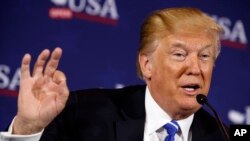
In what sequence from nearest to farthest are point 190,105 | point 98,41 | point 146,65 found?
point 190,105 < point 146,65 < point 98,41

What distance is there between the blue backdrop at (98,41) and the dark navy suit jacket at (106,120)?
45cm

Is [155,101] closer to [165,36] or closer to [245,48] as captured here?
[165,36]

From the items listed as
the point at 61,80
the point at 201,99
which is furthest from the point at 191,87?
the point at 61,80

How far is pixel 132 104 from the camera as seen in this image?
1767 millimetres

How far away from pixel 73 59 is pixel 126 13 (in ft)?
0.87

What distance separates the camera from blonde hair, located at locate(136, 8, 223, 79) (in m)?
1.67

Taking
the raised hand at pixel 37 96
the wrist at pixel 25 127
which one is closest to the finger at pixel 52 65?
the raised hand at pixel 37 96

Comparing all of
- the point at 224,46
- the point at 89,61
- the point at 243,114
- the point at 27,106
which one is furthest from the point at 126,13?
the point at 27,106

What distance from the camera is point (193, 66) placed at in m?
1.65

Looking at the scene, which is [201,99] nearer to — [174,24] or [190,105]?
[190,105]

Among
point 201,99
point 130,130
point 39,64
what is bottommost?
point 130,130

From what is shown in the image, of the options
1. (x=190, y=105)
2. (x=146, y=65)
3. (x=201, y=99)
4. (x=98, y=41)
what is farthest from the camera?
(x=98, y=41)

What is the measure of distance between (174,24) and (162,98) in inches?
8.2

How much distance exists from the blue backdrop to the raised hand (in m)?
0.63
